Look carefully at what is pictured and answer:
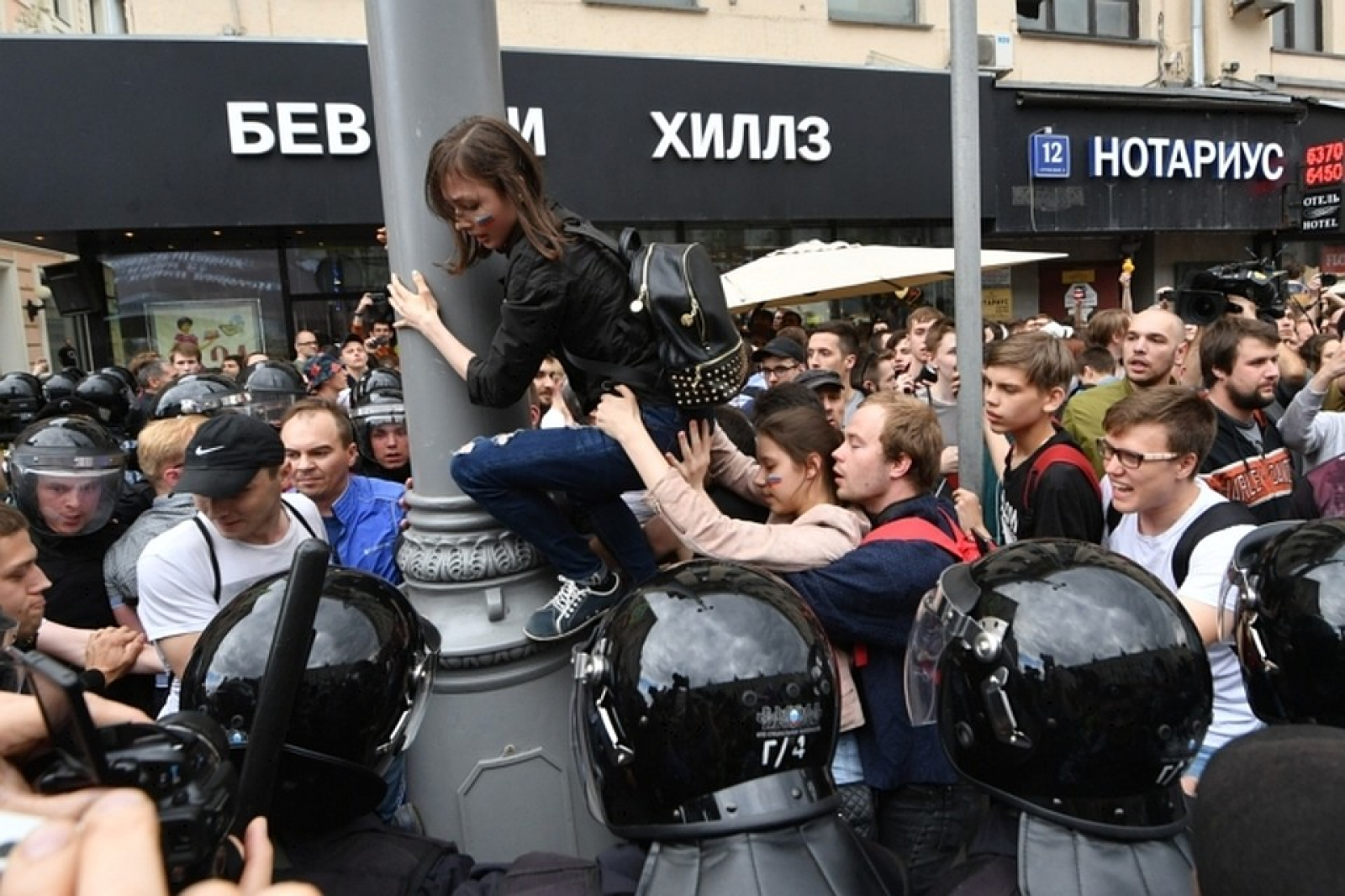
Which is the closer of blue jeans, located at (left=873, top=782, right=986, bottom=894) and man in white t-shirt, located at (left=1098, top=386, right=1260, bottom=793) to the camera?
blue jeans, located at (left=873, top=782, right=986, bottom=894)

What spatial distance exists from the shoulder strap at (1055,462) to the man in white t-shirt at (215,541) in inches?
86.0

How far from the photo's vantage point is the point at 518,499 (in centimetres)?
225

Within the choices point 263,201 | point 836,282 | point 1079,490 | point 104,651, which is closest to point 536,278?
point 104,651

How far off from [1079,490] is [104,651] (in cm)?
290

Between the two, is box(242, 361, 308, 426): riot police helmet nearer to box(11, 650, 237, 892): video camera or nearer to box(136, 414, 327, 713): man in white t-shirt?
box(136, 414, 327, 713): man in white t-shirt

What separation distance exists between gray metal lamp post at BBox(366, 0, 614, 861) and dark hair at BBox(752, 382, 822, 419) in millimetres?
951

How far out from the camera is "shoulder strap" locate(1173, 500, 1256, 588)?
2.42 m

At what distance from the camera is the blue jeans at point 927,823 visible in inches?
86.8

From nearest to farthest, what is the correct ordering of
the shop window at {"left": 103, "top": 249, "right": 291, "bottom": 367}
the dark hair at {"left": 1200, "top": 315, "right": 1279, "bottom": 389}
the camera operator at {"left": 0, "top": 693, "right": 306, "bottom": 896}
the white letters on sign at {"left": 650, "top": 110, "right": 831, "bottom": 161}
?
1. the camera operator at {"left": 0, "top": 693, "right": 306, "bottom": 896}
2. the dark hair at {"left": 1200, "top": 315, "right": 1279, "bottom": 389}
3. the shop window at {"left": 103, "top": 249, "right": 291, "bottom": 367}
4. the white letters on sign at {"left": 650, "top": 110, "right": 831, "bottom": 161}

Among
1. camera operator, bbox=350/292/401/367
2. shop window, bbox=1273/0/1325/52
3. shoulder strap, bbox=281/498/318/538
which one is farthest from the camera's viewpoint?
shop window, bbox=1273/0/1325/52

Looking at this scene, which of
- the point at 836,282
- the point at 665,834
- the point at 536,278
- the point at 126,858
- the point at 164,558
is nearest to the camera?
the point at 126,858

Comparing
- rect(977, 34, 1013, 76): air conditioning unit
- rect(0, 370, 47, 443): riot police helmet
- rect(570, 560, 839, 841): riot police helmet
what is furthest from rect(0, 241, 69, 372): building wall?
rect(570, 560, 839, 841): riot police helmet

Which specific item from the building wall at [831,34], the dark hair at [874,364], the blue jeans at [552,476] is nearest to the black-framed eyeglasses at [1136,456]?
the blue jeans at [552,476]

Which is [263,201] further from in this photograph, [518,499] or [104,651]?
[518,499]
